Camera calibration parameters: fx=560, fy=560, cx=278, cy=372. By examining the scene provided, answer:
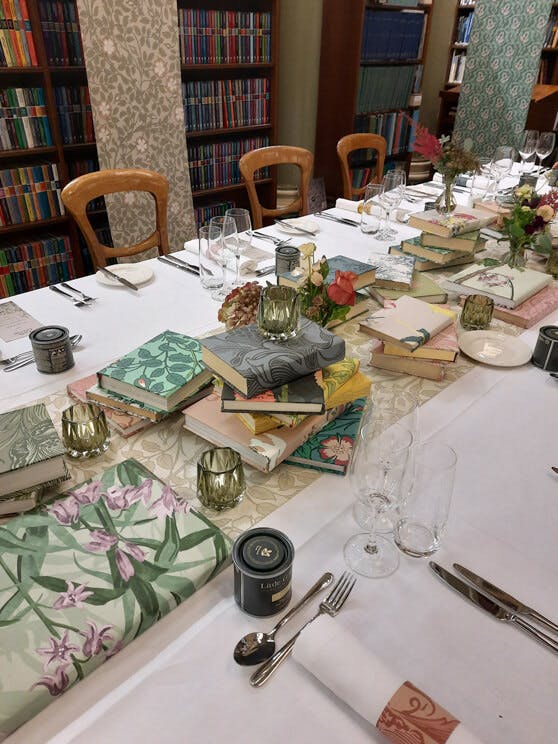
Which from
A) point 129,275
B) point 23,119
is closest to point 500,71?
point 23,119

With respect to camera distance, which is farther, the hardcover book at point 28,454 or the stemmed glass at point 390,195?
the stemmed glass at point 390,195

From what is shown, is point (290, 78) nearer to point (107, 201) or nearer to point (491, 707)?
point (107, 201)

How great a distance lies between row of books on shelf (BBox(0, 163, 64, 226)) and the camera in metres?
2.61

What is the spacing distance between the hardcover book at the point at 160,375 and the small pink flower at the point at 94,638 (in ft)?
1.26

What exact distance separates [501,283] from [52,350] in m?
1.08

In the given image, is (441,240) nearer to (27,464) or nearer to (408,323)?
(408,323)

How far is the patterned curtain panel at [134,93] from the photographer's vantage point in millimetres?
2482

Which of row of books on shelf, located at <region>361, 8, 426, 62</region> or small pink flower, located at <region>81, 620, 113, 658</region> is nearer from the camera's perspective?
small pink flower, located at <region>81, 620, 113, 658</region>

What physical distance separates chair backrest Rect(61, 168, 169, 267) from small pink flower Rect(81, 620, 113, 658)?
1372 millimetres

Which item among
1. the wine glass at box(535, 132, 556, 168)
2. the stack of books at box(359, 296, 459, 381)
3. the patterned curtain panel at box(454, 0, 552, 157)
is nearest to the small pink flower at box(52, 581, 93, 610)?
the stack of books at box(359, 296, 459, 381)

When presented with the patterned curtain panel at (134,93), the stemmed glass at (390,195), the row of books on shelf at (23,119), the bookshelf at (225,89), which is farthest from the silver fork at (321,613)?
the bookshelf at (225,89)

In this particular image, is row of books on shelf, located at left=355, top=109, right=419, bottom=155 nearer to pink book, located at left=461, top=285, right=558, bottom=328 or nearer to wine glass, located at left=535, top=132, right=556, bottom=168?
wine glass, located at left=535, top=132, right=556, bottom=168

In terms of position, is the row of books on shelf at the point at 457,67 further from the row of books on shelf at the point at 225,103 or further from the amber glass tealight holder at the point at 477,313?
the amber glass tealight holder at the point at 477,313

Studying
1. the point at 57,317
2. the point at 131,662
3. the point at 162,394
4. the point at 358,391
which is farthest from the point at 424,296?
the point at 131,662
